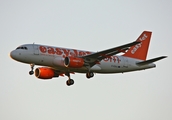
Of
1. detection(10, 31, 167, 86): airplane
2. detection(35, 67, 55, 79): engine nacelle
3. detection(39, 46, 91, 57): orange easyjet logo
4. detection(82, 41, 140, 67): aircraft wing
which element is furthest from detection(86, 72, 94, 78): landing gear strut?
detection(35, 67, 55, 79): engine nacelle

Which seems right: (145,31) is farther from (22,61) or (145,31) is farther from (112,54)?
(22,61)

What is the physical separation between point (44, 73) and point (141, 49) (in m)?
14.7

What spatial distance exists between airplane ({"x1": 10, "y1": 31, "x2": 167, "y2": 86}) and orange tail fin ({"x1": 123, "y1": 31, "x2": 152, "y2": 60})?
0.15m

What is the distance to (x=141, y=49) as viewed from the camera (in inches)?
2601

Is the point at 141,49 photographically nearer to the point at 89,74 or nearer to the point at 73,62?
the point at 89,74

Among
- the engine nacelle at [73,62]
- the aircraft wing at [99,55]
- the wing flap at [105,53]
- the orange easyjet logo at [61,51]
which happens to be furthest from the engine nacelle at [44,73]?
the wing flap at [105,53]

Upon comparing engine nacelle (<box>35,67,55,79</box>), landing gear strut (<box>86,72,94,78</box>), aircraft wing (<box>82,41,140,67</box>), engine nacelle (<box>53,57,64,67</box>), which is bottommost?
landing gear strut (<box>86,72,94,78</box>)

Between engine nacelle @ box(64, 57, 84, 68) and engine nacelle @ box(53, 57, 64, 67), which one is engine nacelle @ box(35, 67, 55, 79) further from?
engine nacelle @ box(64, 57, 84, 68)

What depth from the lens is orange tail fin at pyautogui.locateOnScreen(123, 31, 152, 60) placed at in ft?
212

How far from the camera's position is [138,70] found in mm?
62562

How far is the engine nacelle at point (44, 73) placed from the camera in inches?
2358

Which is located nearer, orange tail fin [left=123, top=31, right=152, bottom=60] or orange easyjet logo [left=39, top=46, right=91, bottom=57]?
orange easyjet logo [left=39, top=46, right=91, bottom=57]

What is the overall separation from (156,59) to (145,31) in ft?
33.5

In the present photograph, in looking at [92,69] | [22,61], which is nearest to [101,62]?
[92,69]
